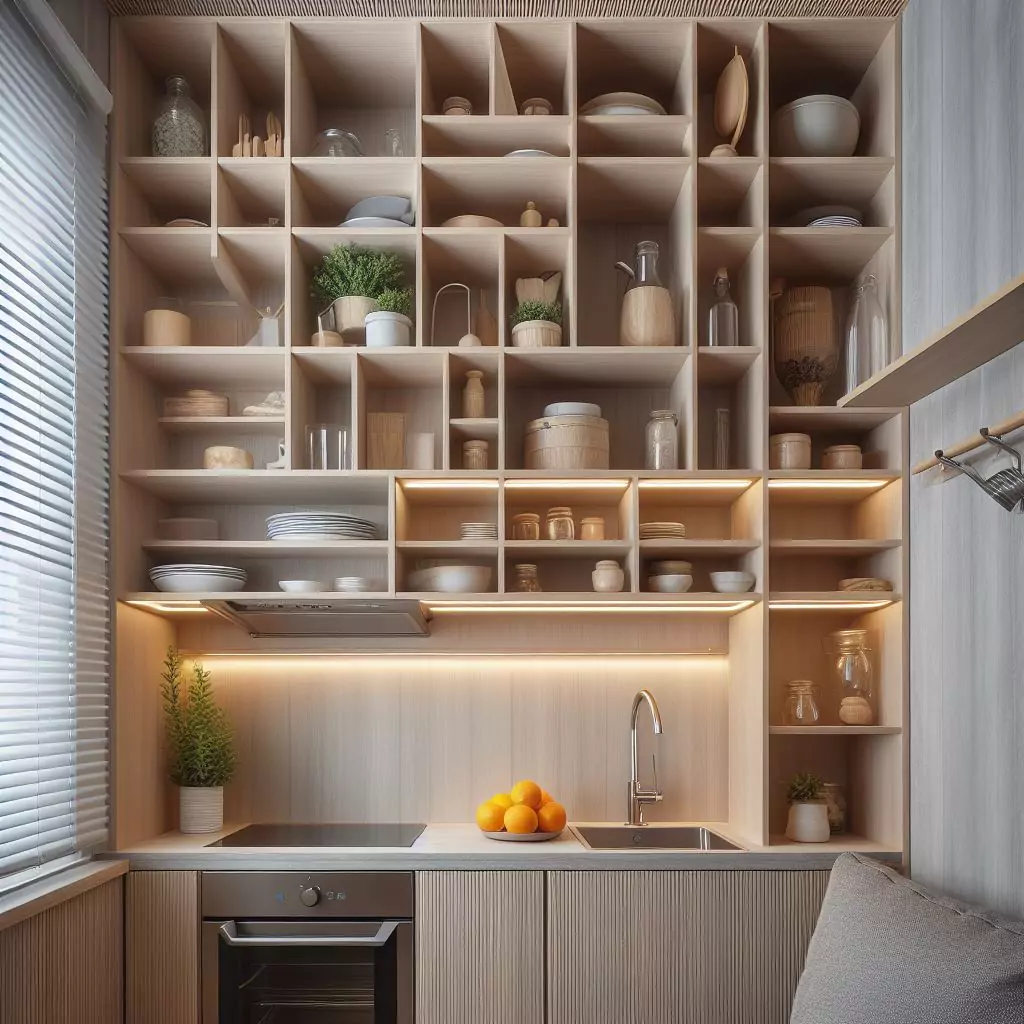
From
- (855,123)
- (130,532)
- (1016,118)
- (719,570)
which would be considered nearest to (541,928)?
(719,570)

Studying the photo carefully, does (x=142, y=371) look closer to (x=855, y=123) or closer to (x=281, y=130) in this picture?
(x=281, y=130)

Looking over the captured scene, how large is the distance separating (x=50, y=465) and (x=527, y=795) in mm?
1489

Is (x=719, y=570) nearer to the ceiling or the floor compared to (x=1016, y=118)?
nearer to the floor

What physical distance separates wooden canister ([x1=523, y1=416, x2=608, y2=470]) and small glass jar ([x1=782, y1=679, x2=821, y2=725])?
84 cm

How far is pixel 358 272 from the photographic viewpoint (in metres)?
3.01

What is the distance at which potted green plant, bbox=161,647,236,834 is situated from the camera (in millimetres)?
2984

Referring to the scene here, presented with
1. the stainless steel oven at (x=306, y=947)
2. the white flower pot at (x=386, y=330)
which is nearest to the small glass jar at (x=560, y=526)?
the white flower pot at (x=386, y=330)

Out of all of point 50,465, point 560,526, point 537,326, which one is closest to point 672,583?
point 560,526

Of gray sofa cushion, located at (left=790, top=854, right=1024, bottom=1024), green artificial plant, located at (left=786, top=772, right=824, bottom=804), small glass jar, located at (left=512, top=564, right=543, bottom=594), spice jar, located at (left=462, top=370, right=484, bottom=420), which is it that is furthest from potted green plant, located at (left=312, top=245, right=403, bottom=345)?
gray sofa cushion, located at (left=790, top=854, right=1024, bottom=1024)

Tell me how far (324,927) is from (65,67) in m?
2.21

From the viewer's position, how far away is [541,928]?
2680 millimetres

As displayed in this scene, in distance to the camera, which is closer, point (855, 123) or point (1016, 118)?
point (1016, 118)

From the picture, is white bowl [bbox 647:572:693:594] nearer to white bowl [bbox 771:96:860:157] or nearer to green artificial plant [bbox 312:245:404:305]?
green artificial plant [bbox 312:245:404:305]

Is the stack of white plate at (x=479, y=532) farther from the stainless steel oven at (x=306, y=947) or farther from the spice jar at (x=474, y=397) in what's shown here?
the stainless steel oven at (x=306, y=947)
